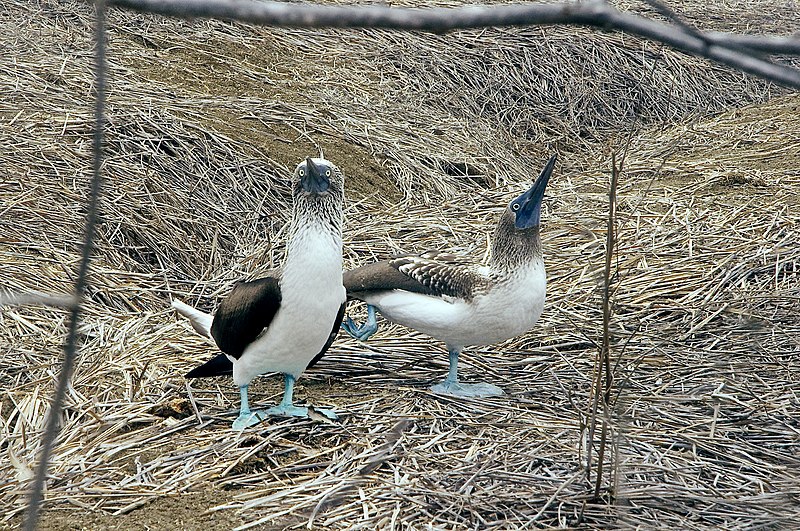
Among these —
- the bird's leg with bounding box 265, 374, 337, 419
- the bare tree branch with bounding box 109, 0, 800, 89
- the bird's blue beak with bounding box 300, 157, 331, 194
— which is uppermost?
the bird's blue beak with bounding box 300, 157, 331, 194

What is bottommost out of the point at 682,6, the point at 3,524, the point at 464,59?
the point at 3,524

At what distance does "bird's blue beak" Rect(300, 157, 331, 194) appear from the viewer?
11.2 ft

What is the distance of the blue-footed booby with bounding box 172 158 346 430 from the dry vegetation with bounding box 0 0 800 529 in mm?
312

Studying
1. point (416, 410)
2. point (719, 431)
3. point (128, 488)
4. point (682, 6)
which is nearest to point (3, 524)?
point (128, 488)

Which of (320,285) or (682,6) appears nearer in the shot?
(320,285)

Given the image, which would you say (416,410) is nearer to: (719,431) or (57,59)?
(719,431)

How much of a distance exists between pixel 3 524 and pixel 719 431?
8.44 ft

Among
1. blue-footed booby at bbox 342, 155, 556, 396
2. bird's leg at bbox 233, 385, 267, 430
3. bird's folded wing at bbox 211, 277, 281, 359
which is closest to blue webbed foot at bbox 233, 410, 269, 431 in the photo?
bird's leg at bbox 233, 385, 267, 430

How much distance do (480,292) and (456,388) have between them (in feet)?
1.46

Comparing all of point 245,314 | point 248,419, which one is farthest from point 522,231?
point 248,419

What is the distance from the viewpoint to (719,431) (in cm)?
366

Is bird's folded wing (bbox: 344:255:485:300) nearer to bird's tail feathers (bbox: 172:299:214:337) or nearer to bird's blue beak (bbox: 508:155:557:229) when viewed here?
bird's blue beak (bbox: 508:155:557:229)

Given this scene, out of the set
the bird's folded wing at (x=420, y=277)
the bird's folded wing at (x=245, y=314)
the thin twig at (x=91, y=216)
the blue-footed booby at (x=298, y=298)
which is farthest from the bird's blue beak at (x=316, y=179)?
the thin twig at (x=91, y=216)

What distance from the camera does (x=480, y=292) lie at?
12.4 ft
